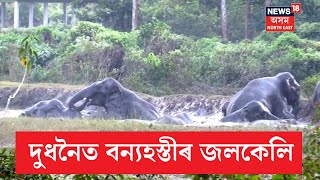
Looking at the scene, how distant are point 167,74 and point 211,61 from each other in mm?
641

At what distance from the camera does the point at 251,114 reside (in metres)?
10.9

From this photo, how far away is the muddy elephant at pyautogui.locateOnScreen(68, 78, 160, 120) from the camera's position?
11.5m

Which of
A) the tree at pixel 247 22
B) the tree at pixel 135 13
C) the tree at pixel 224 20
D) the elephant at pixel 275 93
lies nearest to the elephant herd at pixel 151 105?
the elephant at pixel 275 93

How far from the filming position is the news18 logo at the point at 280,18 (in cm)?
940

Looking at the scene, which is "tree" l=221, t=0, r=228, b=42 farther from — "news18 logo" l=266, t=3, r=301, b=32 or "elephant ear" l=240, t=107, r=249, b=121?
"elephant ear" l=240, t=107, r=249, b=121

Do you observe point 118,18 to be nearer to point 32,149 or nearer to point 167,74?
point 167,74

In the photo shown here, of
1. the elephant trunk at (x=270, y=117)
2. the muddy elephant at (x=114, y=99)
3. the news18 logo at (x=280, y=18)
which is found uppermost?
the news18 logo at (x=280, y=18)

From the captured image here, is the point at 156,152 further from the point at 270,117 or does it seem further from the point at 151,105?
the point at 151,105

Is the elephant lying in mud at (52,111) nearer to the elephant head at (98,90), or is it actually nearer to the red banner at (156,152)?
the elephant head at (98,90)

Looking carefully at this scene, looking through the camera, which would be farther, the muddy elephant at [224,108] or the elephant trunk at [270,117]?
the muddy elephant at [224,108]

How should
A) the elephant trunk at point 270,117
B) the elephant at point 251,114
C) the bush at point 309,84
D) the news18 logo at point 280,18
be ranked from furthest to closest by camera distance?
the bush at point 309,84, the elephant trunk at point 270,117, the elephant at point 251,114, the news18 logo at point 280,18

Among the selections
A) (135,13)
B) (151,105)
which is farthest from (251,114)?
(135,13)

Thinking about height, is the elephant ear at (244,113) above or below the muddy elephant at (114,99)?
below

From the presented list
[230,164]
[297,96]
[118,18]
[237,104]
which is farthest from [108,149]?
[118,18]
